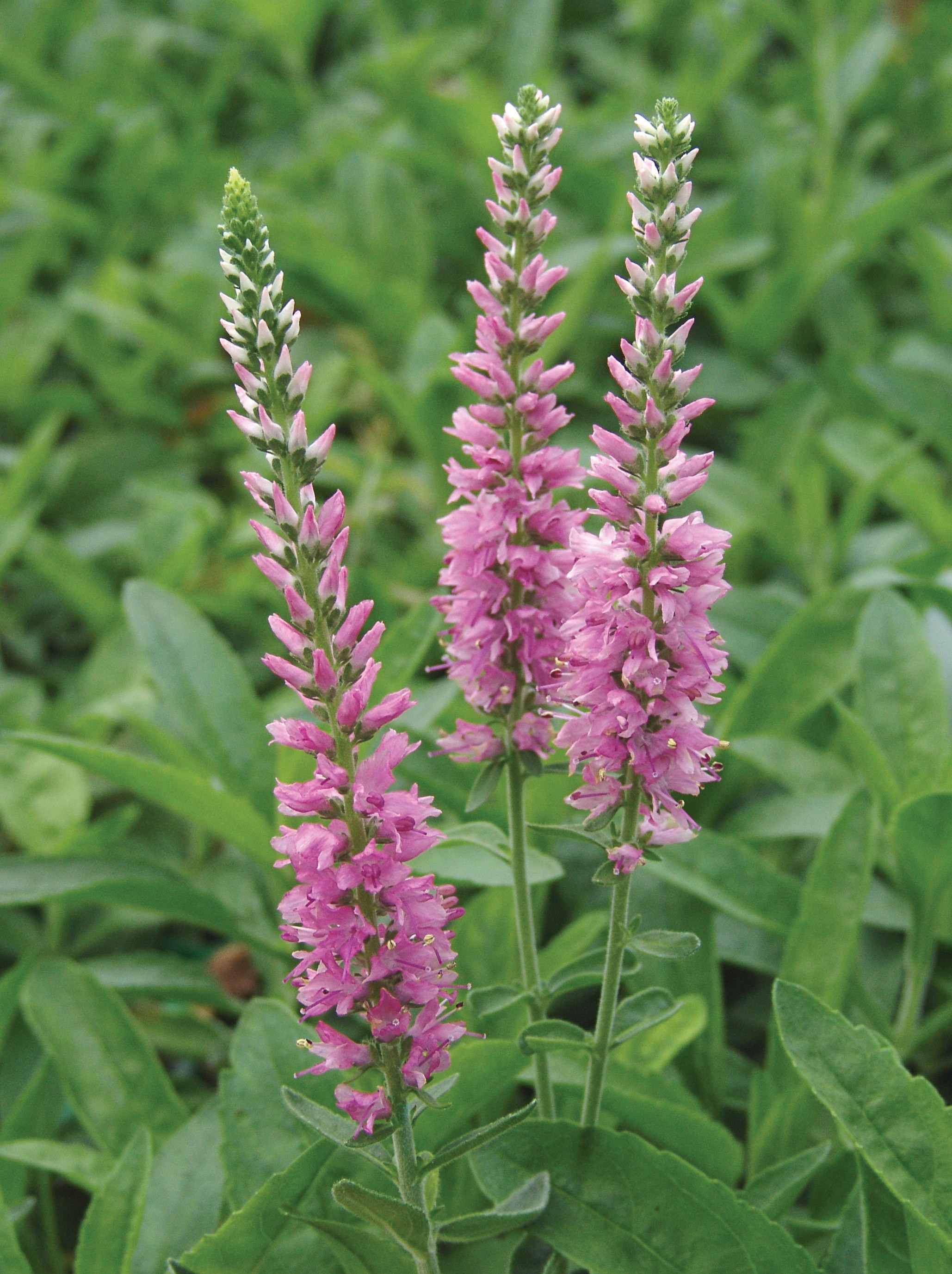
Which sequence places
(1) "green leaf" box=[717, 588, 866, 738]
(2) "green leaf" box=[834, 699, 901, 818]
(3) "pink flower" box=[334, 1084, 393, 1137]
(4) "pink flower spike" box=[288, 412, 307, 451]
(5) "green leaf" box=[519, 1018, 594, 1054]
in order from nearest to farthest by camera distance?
(4) "pink flower spike" box=[288, 412, 307, 451] → (3) "pink flower" box=[334, 1084, 393, 1137] → (5) "green leaf" box=[519, 1018, 594, 1054] → (2) "green leaf" box=[834, 699, 901, 818] → (1) "green leaf" box=[717, 588, 866, 738]

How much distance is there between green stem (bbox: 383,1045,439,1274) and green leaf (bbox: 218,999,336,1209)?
1.24ft

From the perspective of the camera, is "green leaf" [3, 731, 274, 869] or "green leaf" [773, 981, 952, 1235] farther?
"green leaf" [3, 731, 274, 869]

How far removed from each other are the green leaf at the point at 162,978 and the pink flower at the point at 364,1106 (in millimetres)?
1100

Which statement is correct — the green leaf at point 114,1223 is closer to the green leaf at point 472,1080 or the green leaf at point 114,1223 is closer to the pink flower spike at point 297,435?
the green leaf at point 472,1080

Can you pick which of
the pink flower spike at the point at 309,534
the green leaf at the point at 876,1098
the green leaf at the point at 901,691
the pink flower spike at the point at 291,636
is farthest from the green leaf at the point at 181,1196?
the green leaf at the point at 901,691

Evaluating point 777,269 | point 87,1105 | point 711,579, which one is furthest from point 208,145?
point 711,579

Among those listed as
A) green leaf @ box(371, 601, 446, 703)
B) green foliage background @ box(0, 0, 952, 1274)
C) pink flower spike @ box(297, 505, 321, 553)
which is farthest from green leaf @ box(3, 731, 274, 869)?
pink flower spike @ box(297, 505, 321, 553)

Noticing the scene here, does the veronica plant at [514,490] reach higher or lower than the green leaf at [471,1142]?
higher

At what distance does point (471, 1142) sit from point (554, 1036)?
8.2 inches

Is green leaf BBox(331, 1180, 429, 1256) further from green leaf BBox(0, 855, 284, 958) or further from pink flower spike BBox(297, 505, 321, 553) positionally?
green leaf BBox(0, 855, 284, 958)

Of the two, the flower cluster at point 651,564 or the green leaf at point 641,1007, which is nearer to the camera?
the flower cluster at point 651,564

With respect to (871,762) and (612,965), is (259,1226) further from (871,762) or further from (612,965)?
(871,762)

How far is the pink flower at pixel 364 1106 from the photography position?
1530mm

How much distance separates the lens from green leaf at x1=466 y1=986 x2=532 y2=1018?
179cm
